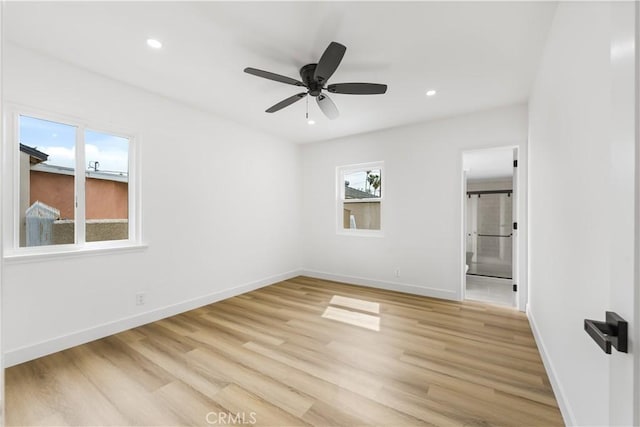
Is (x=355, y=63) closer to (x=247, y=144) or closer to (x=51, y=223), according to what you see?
(x=247, y=144)

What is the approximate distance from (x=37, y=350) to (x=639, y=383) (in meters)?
3.64

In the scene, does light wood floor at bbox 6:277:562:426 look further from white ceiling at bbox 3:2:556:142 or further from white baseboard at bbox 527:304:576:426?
white ceiling at bbox 3:2:556:142

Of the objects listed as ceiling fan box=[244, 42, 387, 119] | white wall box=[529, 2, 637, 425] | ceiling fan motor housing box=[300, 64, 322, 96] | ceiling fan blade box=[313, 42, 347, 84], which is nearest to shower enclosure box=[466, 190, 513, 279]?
white wall box=[529, 2, 637, 425]

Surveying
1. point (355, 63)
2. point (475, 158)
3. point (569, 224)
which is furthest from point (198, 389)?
point (475, 158)

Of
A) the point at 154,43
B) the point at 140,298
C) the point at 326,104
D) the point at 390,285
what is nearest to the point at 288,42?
the point at 326,104

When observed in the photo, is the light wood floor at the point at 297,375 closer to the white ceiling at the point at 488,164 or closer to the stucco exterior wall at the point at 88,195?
the stucco exterior wall at the point at 88,195

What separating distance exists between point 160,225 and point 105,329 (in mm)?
1148

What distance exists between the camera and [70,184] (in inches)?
105

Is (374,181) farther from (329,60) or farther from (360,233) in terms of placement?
(329,60)

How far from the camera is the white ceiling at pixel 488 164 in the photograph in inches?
191

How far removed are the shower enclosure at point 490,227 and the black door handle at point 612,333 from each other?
7.22 metres

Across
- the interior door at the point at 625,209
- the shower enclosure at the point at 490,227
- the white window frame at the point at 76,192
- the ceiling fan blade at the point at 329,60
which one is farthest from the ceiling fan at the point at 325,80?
the shower enclosure at the point at 490,227

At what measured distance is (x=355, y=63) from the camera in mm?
2543

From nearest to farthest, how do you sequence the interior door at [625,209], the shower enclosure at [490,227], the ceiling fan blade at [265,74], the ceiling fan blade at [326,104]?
the interior door at [625,209] → the ceiling fan blade at [265,74] → the ceiling fan blade at [326,104] → the shower enclosure at [490,227]
